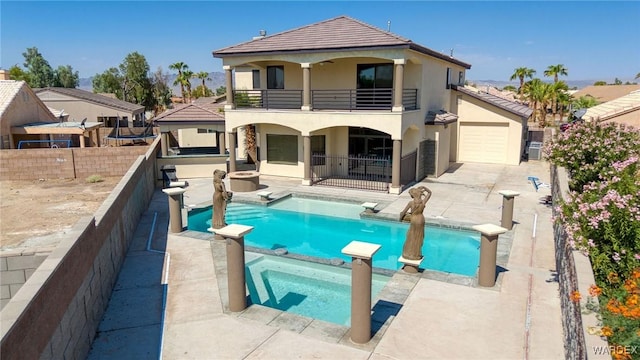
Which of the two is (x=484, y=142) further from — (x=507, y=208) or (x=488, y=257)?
(x=488, y=257)

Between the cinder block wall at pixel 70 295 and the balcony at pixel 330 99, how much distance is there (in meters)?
13.0

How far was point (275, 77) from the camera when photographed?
924 inches

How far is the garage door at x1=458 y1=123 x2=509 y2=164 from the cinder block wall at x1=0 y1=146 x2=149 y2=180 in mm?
18947

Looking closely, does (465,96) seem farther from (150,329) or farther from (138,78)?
(138,78)

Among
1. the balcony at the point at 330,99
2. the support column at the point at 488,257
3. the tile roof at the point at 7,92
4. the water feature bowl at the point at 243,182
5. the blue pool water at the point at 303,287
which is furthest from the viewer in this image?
the tile roof at the point at 7,92

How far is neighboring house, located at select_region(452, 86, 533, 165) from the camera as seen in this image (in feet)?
83.8

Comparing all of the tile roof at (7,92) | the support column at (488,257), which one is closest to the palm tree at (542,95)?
the support column at (488,257)

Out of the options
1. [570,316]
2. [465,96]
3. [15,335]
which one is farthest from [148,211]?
[465,96]

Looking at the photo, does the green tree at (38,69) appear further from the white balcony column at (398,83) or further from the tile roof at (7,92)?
the white balcony column at (398,83)

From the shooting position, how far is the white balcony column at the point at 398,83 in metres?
17.9

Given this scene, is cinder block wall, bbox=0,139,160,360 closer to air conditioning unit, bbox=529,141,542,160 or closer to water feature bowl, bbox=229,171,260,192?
water feature bowl, bbox=229,171,260,192

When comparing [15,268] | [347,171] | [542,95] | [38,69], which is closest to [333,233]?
[347,171]

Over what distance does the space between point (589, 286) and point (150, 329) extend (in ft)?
23.8

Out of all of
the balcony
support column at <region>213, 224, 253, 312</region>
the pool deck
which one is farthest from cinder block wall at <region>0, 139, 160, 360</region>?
the balcony
